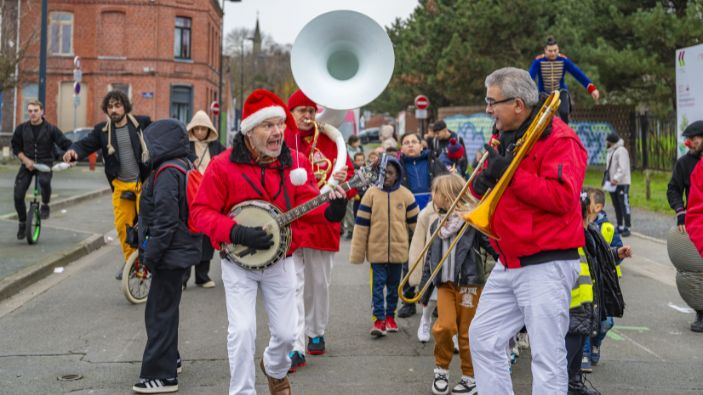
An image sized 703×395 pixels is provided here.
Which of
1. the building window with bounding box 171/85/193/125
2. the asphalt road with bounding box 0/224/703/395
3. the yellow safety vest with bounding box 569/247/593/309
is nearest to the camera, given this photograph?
the yellow safety vest with bounding box 569/247/593/309

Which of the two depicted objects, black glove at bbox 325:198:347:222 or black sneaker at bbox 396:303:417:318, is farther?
black sneaker at bbox 396:303:417:318

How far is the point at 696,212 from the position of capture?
195 inches

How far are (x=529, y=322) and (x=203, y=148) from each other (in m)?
6.11

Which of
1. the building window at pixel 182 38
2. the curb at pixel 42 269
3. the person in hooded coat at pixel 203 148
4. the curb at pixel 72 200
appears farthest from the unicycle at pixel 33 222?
the building window at pixel 182 38

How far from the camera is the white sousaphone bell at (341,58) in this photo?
616 centimetres

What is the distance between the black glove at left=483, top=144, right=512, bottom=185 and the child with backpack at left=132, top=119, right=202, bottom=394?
2.42m

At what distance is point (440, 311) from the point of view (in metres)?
5.83

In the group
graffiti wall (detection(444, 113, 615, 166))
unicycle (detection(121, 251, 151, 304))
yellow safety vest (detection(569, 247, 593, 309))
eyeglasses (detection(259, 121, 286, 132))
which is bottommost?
unicycle (detection(121, 251, 151, 304))

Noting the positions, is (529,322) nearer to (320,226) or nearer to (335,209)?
(335,209)

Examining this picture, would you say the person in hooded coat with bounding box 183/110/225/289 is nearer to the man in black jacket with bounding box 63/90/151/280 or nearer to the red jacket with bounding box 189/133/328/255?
the man in black jacket with bounding box 63/90/151/280

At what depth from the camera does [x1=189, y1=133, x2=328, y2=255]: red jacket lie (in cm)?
465

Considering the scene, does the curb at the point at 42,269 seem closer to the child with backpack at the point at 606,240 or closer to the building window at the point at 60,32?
the child with backpack at the point at 606,240

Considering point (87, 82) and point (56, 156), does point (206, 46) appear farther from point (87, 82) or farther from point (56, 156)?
point (56, 156)

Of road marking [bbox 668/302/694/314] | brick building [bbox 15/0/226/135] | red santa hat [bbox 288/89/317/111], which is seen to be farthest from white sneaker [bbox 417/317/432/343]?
brick building [bbox 15/0/226/135]
